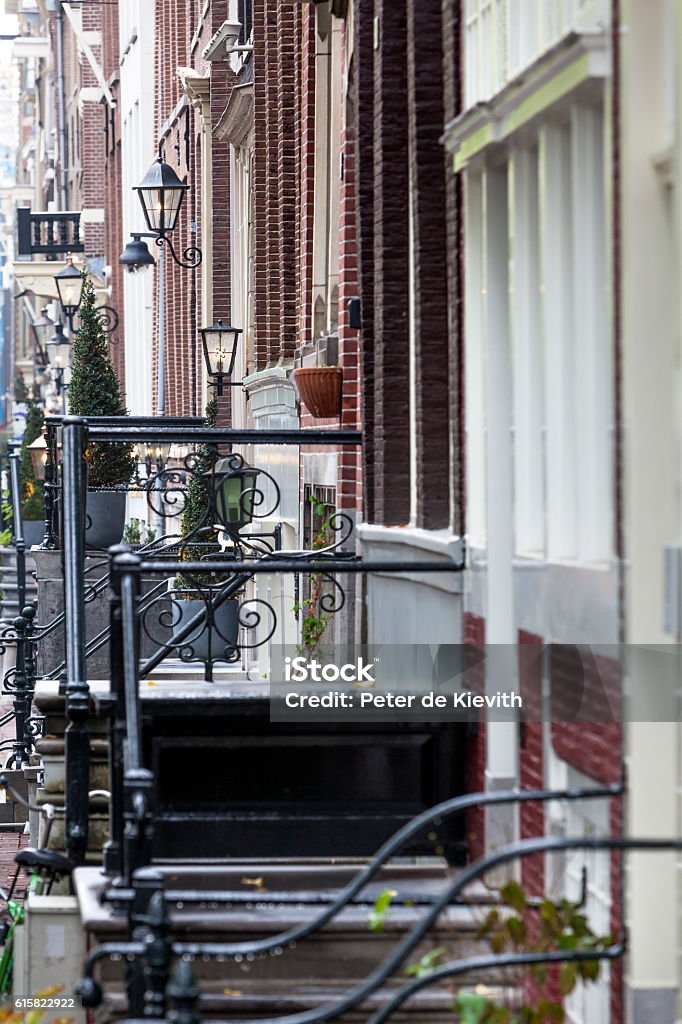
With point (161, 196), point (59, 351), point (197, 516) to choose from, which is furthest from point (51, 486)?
point (59, 351)

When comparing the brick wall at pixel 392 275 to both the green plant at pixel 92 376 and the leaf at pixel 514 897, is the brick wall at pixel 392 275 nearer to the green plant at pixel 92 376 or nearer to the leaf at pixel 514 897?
the leaf at pixel 514 897

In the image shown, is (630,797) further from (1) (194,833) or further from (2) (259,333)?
(2) (259,333)

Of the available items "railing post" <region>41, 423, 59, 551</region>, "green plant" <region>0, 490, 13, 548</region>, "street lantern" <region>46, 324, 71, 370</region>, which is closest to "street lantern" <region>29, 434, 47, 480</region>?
"street lantern" <region>46, 324, 71, 370</region>

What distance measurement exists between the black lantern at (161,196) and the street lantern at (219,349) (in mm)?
1987

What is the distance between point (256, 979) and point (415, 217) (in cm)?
374

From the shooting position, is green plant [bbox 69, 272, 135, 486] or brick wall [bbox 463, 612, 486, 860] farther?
green plant [bbox 69, 272, 135, 486]

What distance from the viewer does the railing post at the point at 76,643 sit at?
778 cm

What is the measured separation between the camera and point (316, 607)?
11883 mm

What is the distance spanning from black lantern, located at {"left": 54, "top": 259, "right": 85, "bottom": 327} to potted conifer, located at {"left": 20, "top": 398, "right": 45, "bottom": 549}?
3168mm

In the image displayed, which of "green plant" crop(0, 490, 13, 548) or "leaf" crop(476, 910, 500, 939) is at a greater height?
"green plant" crop(0, 490, 13, 548)

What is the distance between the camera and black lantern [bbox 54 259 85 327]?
90.7ft

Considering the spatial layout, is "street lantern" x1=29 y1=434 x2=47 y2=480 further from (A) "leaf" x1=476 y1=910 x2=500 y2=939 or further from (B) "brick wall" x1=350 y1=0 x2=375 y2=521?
(A) "leaf" x1=476 y1=910 x2=500 y2=939

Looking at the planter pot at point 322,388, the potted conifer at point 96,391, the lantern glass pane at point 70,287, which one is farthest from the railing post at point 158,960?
the lantern glass pane at point 70,287

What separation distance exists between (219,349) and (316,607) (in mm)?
6183
